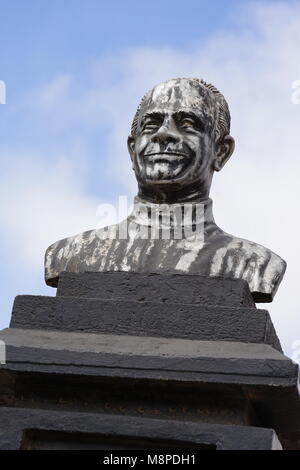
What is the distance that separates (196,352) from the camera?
509 centimetres

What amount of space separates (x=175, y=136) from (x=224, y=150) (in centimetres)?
56

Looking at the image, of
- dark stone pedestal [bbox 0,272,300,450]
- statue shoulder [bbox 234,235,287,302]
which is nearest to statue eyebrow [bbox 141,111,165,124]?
statue shoulder [bbox 234,235,287,302]

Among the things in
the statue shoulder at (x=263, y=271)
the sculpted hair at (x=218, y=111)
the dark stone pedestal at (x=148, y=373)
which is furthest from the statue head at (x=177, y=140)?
the dark stone pedestal at (x=148, y=373)

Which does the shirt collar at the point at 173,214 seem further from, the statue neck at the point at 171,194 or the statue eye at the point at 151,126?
the statue eye at the point at 151,126

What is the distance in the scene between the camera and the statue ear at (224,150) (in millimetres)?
7008

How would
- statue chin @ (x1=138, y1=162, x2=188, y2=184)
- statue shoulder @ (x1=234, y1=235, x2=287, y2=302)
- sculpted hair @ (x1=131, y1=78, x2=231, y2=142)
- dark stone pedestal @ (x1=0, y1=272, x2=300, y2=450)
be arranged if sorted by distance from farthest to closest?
1. sculpted hair @ (x1=131, y1=78, x2=231, y2=142)
2. statue chin @ (x1=138, y1=162, x2=188, y2=184)
3. statue shoulder @ (x1=234, y1=235, x2=287, y2=302)
4. dark stone pedestal @ (x1=0, y1=272, x2=300, y2=450)

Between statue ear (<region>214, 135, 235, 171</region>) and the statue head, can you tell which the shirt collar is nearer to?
the statue head

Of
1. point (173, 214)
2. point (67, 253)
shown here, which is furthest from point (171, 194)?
point (67, 253)

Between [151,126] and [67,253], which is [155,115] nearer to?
[151,126]

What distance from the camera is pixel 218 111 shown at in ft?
23.0

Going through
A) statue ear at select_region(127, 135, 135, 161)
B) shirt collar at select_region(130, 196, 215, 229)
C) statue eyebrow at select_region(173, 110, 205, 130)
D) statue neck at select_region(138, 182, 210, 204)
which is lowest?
shirt collar at select_region(130, 196, 215, 229)

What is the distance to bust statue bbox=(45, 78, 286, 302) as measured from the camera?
6.24m
